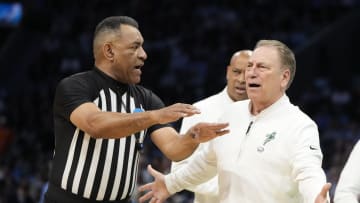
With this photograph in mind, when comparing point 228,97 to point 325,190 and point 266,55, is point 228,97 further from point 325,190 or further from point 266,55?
point 325,190

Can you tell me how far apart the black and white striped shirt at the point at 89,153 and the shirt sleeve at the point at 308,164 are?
1115 mm

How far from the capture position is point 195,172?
15.7 ft

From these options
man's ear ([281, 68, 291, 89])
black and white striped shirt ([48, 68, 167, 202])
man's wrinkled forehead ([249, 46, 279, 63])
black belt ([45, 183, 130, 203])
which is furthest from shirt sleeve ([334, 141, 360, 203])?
black belt ([45, 183, 130, 203])

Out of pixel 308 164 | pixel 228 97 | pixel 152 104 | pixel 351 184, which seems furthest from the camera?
pixel 228 97

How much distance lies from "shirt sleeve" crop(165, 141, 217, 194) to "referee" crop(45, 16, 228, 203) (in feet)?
0.32

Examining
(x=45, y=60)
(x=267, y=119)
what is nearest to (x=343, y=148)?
(x=267, y=119)

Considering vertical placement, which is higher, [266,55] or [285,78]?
[266,55]

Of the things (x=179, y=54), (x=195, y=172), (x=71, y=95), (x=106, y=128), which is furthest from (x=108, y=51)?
(x=179, y=54)

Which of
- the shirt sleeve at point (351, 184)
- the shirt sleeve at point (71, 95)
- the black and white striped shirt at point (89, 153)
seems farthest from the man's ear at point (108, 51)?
the shirt sleeve at point (351, 184)

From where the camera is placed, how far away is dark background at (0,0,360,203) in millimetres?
13719

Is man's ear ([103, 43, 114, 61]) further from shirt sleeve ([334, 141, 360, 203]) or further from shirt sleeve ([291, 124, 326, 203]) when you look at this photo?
shirt sleeve ([334, 141, 360, 203])

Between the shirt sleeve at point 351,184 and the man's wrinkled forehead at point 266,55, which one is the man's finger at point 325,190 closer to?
the shirt sleeve at point 351,184

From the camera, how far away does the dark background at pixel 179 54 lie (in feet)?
45.0

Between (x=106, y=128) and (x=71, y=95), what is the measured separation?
360 mm
